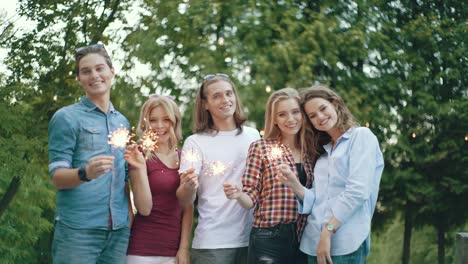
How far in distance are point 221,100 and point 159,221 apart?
1.01 m

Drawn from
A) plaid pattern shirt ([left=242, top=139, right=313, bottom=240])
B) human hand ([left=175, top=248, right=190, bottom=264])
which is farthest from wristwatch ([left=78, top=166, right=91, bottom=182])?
plaid pattern shirt ([left=242, top=139, right=313, bottom=240])

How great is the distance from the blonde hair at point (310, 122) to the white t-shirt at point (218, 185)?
505mm

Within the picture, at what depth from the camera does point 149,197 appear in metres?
5.39

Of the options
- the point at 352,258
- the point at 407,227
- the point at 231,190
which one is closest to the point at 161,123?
the point at 231,190

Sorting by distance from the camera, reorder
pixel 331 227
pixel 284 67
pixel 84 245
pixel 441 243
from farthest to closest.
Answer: pixel 441 243
pixel 284 67
pixel 331 227
pixel 84 245

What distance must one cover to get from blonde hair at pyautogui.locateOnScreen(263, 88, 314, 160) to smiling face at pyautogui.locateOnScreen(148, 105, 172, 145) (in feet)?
2.42

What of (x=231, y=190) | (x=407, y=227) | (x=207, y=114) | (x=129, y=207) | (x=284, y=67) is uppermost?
(x=284, y=67)

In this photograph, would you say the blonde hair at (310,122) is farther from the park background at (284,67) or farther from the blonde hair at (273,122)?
the park background at (284,67)

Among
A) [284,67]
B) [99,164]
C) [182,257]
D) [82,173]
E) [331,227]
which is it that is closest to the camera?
[99,164]

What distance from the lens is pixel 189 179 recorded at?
5.28 m

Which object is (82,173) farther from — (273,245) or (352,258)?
(352,258)

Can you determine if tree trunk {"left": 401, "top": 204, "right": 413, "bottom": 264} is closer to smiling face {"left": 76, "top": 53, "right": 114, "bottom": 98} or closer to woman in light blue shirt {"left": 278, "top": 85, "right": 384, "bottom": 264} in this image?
woman in light blue shirt {"left": 278, "top": 85, "right": 384, "bottom": 264}

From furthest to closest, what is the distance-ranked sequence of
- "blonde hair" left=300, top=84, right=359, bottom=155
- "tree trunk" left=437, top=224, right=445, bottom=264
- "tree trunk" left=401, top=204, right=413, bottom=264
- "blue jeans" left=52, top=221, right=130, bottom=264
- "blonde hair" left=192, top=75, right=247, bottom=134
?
"tree trunk" left=437, top=224, right=445, bottom=264 < "tree trunk" left=401, top=204, right=413, bottom=264 < "blonde hair" left=192, top=75, right=247, bottom=134 < "blonde hair" left=300, top=84, right=359, bottom=155 < "blue jeans" left=52, top=221, right=130, bottom=264

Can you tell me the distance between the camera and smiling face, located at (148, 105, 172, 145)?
5672 millimetres
